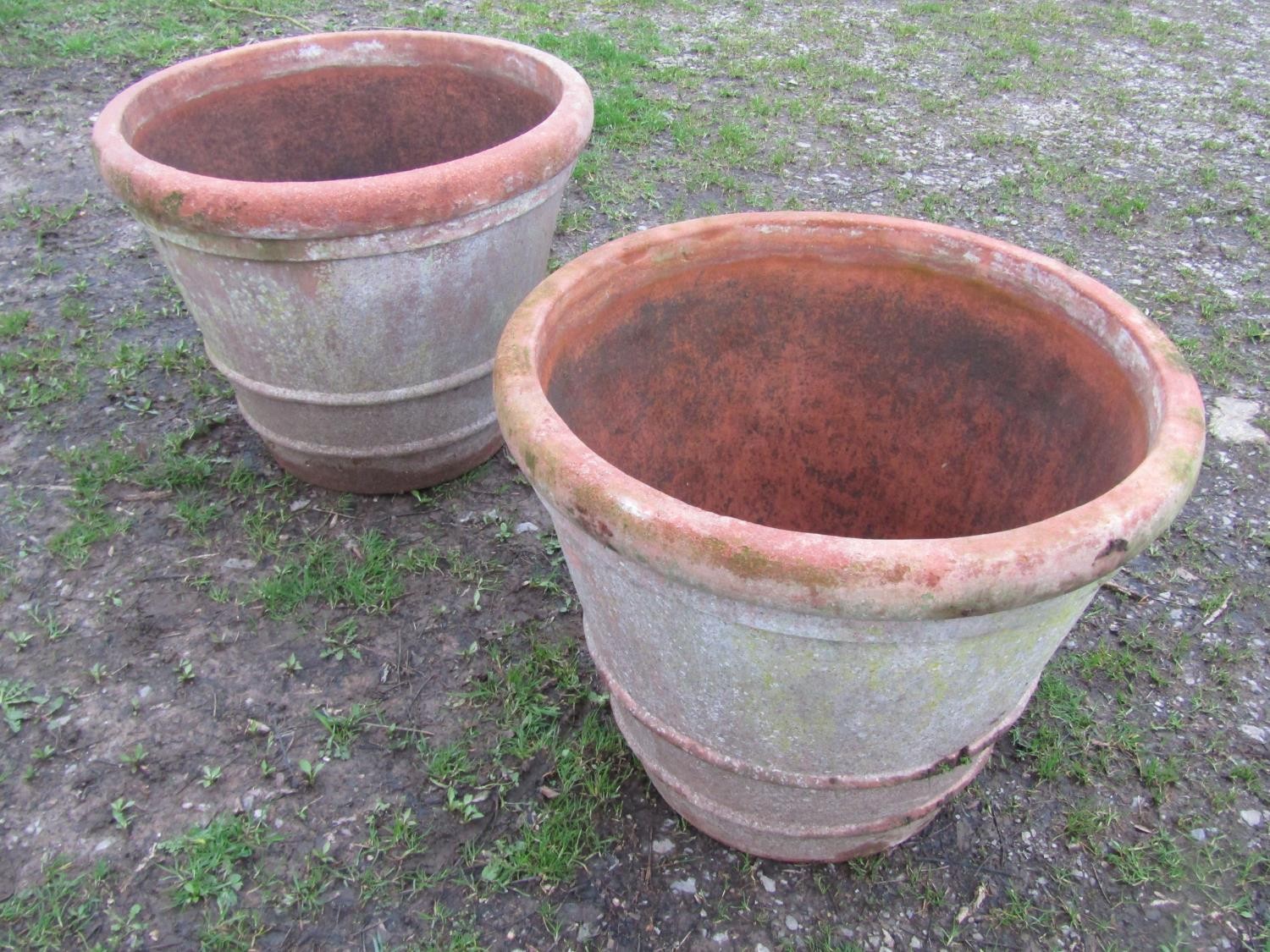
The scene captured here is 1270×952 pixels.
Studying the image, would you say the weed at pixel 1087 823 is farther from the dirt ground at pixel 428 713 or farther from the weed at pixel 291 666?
the weed at pixel 291 666

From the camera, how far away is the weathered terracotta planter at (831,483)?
1241 mm

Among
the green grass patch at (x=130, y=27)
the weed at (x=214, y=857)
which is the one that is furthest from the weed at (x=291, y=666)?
the green grass patch at (x=130, y=27)

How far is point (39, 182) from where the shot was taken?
4.42 m

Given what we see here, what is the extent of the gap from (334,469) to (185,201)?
0.89 meters

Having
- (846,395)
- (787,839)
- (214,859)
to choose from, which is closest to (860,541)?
(787,839)

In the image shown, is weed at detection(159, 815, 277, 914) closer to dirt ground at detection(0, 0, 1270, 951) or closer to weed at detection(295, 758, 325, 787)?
dirt ground at detection(0, 0, 1270, 951)

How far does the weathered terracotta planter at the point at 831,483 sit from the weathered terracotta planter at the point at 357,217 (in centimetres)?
57

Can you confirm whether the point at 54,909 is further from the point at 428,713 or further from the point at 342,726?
the point at 428,713

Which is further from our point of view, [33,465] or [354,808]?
[33,465]

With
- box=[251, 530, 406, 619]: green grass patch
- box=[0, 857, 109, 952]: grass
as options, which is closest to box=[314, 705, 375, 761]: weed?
box=[251, 530, 406, 619]: green grass patch

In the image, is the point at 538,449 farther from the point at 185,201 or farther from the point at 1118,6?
the point at 1118,6

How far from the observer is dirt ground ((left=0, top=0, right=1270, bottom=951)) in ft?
6.18

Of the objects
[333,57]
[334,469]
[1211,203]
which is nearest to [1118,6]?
[1211,203]

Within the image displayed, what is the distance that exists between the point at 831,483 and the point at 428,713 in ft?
3.58
